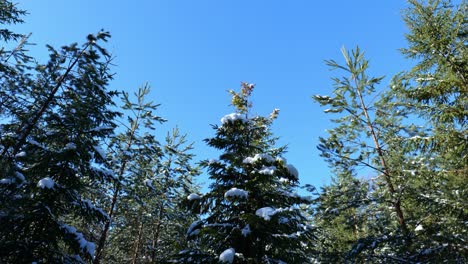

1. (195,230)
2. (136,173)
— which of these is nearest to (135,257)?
(136,173)

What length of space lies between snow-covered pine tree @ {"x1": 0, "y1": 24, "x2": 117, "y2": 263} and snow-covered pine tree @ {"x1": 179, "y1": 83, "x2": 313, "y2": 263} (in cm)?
352

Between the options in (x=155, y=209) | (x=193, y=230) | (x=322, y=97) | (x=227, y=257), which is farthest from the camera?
(x=155, y=209)

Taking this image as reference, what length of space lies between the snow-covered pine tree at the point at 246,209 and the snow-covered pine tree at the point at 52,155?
352 centimetres

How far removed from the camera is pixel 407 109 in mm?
10312

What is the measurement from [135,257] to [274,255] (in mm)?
12519

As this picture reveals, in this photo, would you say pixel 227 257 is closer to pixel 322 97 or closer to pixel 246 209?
pixel 246 209

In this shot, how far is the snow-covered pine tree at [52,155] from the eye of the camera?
909 cm

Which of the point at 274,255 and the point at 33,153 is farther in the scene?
the point at 33,153

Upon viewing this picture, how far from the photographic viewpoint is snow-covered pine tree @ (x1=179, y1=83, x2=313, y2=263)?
8617mm

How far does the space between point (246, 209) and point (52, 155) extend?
6183 mm

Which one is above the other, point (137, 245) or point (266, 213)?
Result: point (137, 245)

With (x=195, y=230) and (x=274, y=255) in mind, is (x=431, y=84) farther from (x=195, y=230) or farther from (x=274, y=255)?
(x=195, y=230)

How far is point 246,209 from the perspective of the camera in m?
9.65

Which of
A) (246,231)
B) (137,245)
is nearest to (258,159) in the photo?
(246,231)
